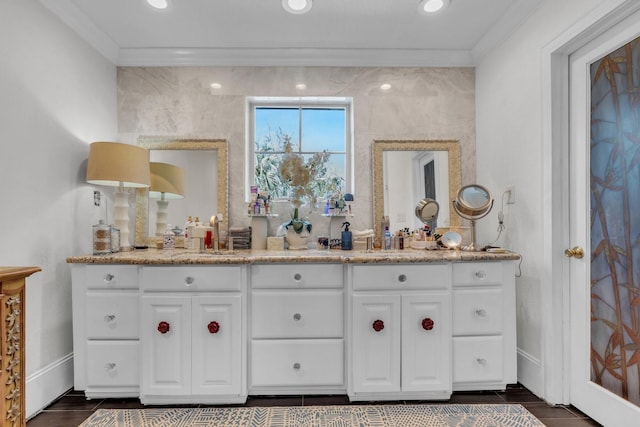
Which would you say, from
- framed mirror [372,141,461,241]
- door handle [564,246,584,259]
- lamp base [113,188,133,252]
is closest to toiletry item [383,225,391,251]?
framed mirror [372,141,461,241]

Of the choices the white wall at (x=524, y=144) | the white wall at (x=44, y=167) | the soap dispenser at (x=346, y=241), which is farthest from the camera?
the soap dispenser at (x=346, y=241)

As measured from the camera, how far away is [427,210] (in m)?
2.70

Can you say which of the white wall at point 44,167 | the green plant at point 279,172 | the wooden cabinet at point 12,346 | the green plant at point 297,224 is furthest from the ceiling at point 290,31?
the wooden cabinet at point 12,346

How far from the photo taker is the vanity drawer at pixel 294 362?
81.7 inches

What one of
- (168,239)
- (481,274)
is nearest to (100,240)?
(168,239)

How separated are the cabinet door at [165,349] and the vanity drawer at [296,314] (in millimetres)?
423

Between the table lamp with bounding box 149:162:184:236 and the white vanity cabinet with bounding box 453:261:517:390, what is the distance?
2205mm

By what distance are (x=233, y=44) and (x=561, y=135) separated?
7.86ft

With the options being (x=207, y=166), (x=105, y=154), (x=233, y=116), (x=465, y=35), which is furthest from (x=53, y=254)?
(x=465, y=35)

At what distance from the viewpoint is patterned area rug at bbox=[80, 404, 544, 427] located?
186 cm

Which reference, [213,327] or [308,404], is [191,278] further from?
[308,404]

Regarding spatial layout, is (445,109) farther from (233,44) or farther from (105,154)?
(105,154)

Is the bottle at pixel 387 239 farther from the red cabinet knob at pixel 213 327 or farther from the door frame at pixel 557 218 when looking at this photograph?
the red cabinet knob at pixel 213 327

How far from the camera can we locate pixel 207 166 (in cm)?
281
